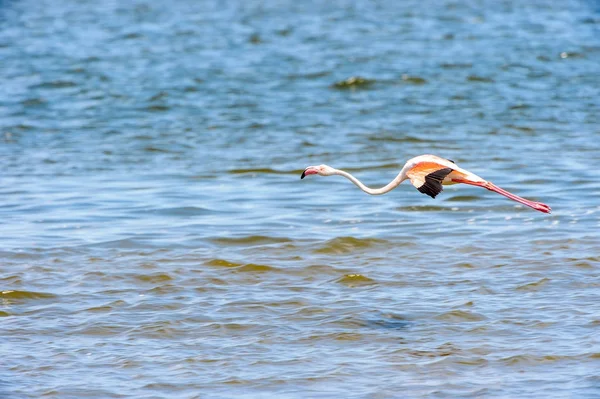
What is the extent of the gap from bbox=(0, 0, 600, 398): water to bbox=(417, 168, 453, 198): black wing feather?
119 cm

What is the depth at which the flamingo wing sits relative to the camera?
9.74 m

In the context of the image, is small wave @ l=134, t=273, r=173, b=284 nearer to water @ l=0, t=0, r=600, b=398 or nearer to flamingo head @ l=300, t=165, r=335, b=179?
water @ l=0, t=0, r=600, b=398

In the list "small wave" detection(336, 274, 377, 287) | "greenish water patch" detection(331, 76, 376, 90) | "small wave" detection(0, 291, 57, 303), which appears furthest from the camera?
"greenish water patch" detection(331, 76, 376, 90)

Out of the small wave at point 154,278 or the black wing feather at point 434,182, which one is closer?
the black wing feather at point 434,182

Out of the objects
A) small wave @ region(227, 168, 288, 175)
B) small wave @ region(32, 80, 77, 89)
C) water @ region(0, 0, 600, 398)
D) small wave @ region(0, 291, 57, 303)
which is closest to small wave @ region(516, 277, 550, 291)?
water @ region(0, 0, 600, 398)

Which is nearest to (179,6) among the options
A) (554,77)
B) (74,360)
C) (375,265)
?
(554,77)

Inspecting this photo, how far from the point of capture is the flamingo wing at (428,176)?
32.0ft

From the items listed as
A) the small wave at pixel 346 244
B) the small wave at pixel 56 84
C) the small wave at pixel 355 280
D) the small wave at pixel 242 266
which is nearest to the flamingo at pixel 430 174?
the small wave at pixel 355 280

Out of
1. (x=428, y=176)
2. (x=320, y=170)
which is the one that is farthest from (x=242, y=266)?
(x=428, y=176)

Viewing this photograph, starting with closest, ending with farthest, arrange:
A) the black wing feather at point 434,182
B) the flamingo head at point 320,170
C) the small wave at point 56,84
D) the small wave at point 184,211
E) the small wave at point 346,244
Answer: the black wing feather at point 434,182 < the flamingo head at point 320,170 < the small wave at point 346,244 < the small wave at point 184,211 < the small wave at point 56,84

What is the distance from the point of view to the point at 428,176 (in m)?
9.87

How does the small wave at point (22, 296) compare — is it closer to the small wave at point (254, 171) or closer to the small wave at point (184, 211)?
the small wave at point (184, 211)

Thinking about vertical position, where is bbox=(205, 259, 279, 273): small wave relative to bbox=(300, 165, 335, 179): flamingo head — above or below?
below

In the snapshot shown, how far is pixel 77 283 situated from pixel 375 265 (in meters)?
3.25
